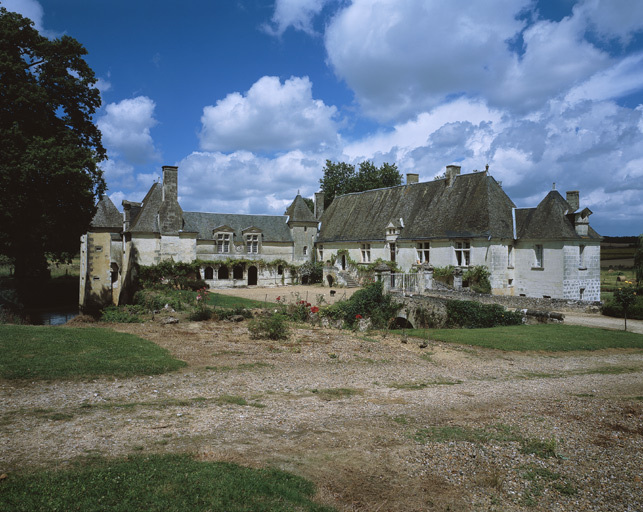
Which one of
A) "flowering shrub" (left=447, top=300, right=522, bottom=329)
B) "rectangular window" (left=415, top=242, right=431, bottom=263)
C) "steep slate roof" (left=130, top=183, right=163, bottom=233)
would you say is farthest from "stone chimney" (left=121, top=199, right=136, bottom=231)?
"flowering shrub" (left=447, top=300, right=522, bottom=329)

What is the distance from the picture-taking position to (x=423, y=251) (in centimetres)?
3009

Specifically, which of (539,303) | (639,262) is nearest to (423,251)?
(539,303)

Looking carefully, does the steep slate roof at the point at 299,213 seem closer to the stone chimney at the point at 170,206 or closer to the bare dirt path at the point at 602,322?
the stone chimney at the point at 170,206

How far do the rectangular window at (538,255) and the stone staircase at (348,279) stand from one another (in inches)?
504

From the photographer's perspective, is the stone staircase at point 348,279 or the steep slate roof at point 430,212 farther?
the stone staircase at point 348,279

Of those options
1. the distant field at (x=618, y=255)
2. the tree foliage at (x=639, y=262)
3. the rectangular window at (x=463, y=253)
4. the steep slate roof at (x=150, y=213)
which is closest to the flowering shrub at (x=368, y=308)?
the rectangular window at (x=463, y=253)

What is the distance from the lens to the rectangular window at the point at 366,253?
34.6m

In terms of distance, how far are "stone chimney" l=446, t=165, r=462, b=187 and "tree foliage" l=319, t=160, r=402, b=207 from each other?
53.4 ft

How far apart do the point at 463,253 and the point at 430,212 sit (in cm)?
460

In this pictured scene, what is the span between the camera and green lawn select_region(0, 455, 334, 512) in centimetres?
417

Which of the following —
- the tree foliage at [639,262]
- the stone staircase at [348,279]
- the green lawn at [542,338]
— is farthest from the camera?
the tree foliage at [639,262]

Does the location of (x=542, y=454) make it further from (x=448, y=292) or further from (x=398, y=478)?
(x=448, y=292)

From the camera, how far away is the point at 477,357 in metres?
12.7

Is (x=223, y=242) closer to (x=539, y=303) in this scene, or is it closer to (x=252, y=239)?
(x=252, y=239)
